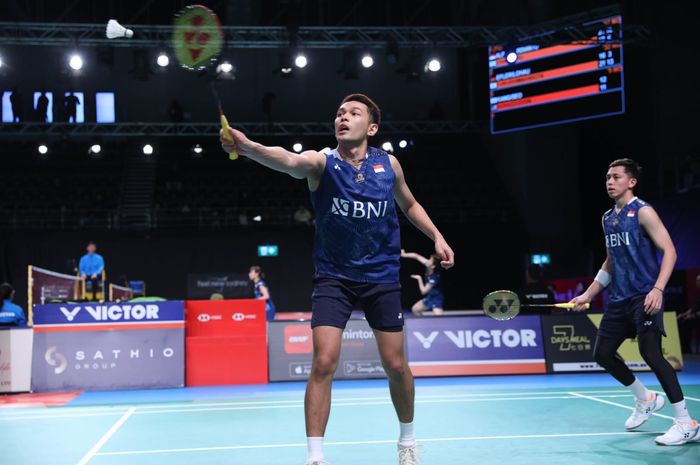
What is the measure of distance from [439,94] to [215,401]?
24.9 m

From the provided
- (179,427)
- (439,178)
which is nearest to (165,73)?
(439,178)

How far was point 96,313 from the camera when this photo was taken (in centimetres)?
1020

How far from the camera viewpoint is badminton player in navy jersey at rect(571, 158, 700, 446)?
5.66 metres

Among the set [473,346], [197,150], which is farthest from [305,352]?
[197,150]

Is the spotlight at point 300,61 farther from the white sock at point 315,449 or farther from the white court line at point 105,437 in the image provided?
the white sock at point 315,449

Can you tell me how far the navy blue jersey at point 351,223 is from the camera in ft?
14.1

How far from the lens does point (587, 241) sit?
25.3 metres

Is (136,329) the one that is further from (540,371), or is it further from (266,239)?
(266,239)

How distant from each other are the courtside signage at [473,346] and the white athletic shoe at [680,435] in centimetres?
522

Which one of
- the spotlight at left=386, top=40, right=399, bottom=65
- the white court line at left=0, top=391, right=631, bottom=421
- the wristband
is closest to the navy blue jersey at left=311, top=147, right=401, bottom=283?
the wristband

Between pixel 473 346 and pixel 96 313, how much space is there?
519 cm

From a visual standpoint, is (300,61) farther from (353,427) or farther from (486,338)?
(353,427)

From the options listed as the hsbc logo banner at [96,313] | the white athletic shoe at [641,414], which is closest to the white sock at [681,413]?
the white athletic shoe at [641,414]

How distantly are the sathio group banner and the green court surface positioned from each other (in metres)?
0.50
